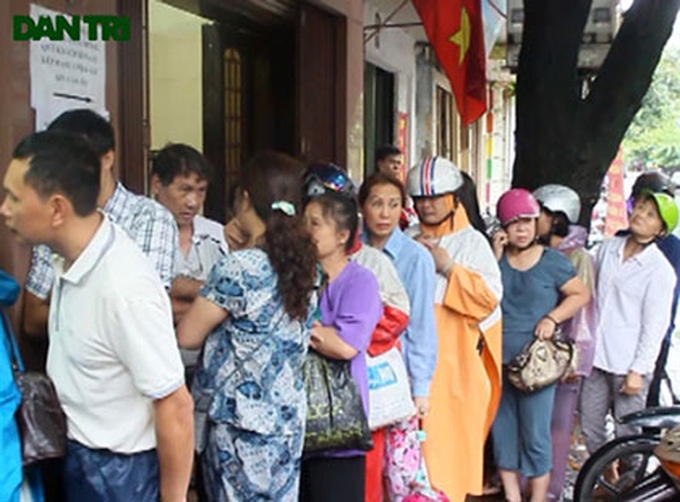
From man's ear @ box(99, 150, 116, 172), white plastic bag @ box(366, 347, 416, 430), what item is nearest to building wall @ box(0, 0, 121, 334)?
man's ear @ box(99, 150, 116, 172)

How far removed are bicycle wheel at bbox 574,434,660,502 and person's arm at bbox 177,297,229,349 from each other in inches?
91.2

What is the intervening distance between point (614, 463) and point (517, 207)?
54.1 inches

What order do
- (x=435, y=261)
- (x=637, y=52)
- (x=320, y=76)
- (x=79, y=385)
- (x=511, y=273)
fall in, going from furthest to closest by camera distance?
(x=637, y=52), (x=320, y=76), (x=511, y=273), (x=435, y=261), (x=79, y=385)

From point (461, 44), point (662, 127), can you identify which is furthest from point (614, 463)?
point (662, 127)

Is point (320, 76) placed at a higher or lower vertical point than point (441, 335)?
higher

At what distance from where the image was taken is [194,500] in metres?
3.23

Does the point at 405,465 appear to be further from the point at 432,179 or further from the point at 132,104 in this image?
the point at 132,104

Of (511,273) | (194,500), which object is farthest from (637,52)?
(194,500)

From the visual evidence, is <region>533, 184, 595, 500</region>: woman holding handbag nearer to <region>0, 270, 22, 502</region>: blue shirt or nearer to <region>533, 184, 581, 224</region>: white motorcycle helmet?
<region>533, 184, 581, 224</region>: white motorcycle helmet

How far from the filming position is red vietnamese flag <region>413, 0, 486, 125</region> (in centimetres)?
770

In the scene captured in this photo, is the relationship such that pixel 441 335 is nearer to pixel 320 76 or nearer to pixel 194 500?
pixel 194 500

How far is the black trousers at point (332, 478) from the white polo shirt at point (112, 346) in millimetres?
962

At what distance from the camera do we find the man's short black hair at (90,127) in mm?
2750

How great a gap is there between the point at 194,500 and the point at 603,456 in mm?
2119
